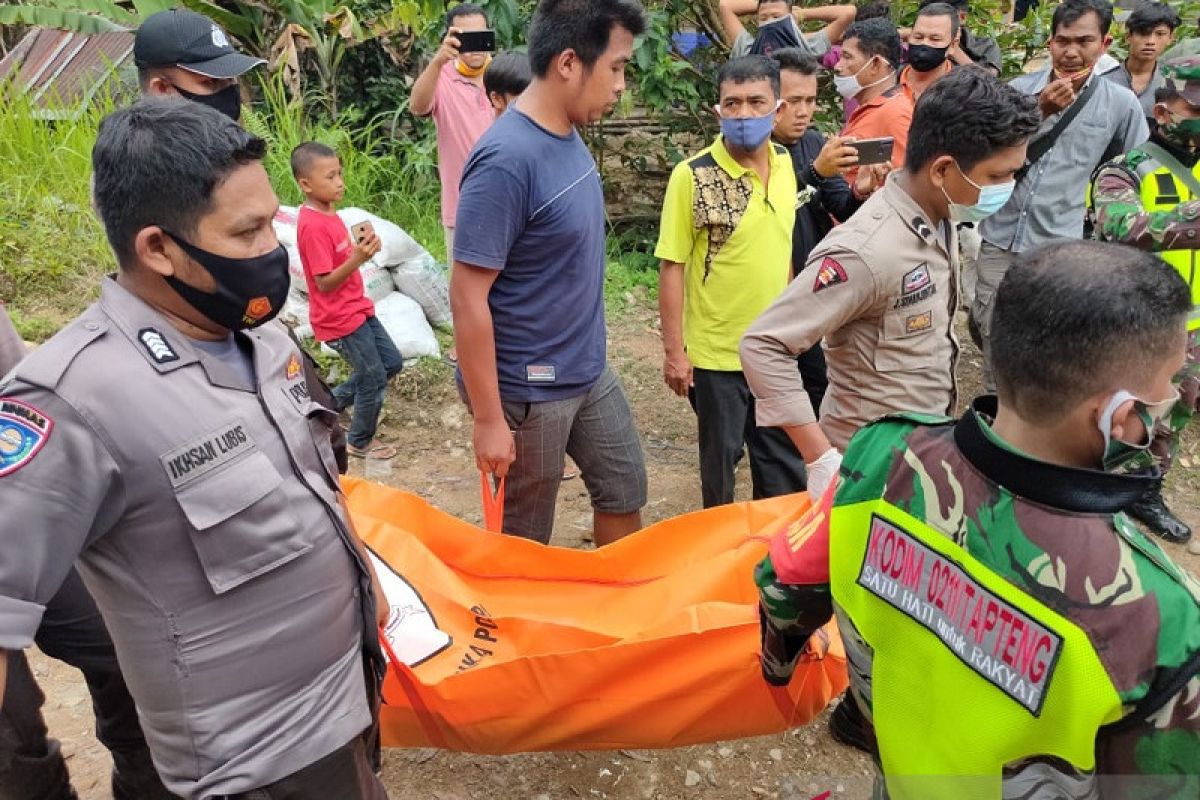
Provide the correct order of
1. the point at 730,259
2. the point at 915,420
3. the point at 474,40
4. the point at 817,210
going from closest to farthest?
the point at 915,420 < the point at 730,259 < the point at 817,210 < the point at 474,40

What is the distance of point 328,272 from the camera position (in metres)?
4.12

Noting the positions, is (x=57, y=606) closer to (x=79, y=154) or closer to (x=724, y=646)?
(x=724, y=646)

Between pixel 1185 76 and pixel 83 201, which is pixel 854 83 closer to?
pixel 1185 76

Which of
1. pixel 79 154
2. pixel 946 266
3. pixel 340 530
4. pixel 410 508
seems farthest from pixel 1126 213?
pixel 79 154

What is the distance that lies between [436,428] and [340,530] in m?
3.23

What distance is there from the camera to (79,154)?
6004mm

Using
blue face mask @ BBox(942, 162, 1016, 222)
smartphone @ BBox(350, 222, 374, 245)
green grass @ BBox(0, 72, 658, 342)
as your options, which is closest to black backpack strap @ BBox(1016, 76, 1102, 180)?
blue face mask @ BBox(942, 162, 1016, 222)

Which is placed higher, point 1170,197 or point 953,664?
point 953,664

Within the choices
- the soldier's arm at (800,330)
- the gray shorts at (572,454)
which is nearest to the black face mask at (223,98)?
the gray shorts at (572,454)

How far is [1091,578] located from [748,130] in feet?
7.64

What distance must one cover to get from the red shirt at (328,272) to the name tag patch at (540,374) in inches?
73.3

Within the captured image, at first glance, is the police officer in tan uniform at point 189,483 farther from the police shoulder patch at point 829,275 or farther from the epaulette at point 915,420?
the police shoulder patch at point 829,275

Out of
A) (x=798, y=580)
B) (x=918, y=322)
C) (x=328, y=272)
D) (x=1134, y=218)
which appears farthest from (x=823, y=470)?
(x=328, y=272)

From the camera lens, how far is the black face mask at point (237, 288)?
143cm
